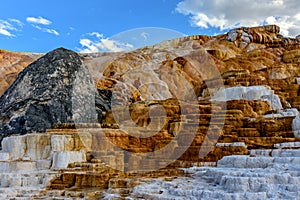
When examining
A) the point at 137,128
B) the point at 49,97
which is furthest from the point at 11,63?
the point at 137,128

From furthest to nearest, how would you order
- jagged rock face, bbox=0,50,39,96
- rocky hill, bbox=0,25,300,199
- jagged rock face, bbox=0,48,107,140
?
jagged rock face, bbox=0,50,39,96 → jagged rock face, bbox=0,48,107,140 → rocky hill, bbox=0,25,300,199

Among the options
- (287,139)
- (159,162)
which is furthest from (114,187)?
(287,139)

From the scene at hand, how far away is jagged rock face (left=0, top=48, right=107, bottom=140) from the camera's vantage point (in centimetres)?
1479

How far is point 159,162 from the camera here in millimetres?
11641

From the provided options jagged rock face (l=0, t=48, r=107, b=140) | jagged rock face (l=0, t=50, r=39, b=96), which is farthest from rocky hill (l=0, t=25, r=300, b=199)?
jagged rock face (l=0, t=50, r=39, b=96)

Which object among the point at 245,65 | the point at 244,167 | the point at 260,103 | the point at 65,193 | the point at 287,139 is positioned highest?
the point at 245,65

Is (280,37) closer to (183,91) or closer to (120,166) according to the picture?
(183,91)

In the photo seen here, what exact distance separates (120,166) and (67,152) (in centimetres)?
179

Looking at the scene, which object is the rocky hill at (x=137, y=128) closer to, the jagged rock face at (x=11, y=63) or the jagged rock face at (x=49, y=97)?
the jagged rock face at (x=49, y=97)

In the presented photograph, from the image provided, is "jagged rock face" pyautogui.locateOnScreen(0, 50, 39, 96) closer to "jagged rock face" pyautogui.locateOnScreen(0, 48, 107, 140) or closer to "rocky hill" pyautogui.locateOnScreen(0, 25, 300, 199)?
"rocky hill" pyautogui.locateOnScreen(0, 25, 300, 199)

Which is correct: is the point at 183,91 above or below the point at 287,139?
above

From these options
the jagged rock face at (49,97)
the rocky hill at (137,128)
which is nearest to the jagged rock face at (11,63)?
the rocky hill at (137,128)

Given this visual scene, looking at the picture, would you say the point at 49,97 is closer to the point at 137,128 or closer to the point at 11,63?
the point at 137,128

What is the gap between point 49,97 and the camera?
15.9 metres
